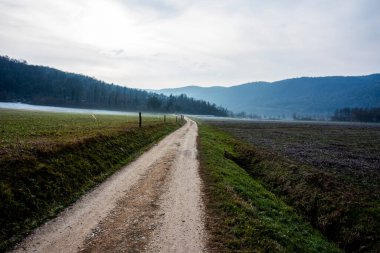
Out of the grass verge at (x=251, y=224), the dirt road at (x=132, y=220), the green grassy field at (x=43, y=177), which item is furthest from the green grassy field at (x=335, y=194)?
the green grassy field at (x=43, y=177)

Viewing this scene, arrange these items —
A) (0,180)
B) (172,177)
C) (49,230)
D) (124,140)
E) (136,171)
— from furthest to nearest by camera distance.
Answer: (124,140) < (136,171) < (172,177) < (0,180) < (49,230)

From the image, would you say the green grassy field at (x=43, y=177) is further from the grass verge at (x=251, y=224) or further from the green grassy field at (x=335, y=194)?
the green grassy field at (x=335, y=194)

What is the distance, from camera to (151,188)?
18.5 m

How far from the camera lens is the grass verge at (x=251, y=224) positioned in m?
11.9

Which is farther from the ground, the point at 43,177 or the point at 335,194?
the point at 43,177

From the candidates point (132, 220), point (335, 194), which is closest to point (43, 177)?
point (132, 220)

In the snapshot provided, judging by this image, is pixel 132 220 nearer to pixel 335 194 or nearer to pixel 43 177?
pixel 43 177

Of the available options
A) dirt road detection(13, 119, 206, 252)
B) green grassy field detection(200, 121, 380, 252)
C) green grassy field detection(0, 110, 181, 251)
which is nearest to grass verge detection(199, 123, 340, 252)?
dirt road detection(13, 119, 206, 252)

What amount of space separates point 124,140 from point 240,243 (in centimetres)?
2445

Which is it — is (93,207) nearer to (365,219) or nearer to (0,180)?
(0,180)

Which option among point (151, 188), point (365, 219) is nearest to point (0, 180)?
point (151, 188)

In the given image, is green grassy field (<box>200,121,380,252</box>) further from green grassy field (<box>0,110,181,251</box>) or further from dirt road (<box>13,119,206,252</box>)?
green grassy field (<box>0,110,181,251</box>)

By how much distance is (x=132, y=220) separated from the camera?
44.1ft

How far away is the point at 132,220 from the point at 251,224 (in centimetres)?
521
